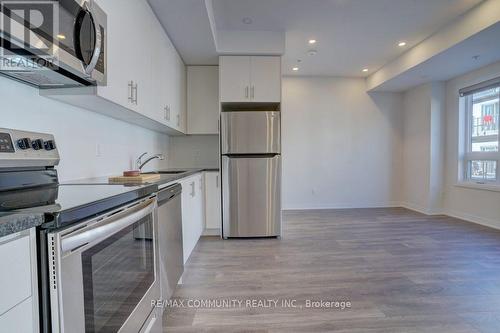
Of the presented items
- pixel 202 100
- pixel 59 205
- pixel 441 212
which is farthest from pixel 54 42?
pixel 441 212

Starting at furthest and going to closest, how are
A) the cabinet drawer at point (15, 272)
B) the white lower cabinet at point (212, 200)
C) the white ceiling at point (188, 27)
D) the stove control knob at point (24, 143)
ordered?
the white lower cabinet at point (212, 200) < the white ceiling at point (188, 27) < the stove control knob at point (24, 143) < the cabinet drawer at point (15, 272)

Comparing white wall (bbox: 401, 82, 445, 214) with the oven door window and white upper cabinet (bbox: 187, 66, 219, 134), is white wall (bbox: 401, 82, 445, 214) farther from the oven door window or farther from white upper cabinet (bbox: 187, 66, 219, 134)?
the oven door window

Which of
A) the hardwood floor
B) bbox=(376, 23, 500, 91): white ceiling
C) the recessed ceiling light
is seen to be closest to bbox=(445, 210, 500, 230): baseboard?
the hardwood floor

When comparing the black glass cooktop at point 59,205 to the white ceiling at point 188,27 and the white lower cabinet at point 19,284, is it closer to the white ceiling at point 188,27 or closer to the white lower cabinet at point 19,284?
the white lower cabinet at point 19,284

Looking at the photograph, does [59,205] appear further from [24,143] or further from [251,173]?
[251,173]

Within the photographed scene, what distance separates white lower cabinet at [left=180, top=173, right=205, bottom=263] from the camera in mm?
2357

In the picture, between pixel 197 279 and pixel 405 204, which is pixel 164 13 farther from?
pixel 405 204

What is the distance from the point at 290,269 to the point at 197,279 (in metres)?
0.86

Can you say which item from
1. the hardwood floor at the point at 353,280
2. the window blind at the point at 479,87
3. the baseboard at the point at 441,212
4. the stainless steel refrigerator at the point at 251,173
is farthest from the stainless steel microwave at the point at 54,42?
the window blind at the point at 479,87

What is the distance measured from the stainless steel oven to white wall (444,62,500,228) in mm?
4722

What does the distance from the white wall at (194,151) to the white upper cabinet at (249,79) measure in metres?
0.81

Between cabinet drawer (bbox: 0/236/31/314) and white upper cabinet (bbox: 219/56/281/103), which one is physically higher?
white upper cabinet (bbox: 219/56/281/103)

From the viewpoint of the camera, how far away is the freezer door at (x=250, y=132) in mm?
3275

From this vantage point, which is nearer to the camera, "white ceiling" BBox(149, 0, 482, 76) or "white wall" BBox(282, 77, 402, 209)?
A: "white ceiling" BBox(149, 0, 482, 76)
